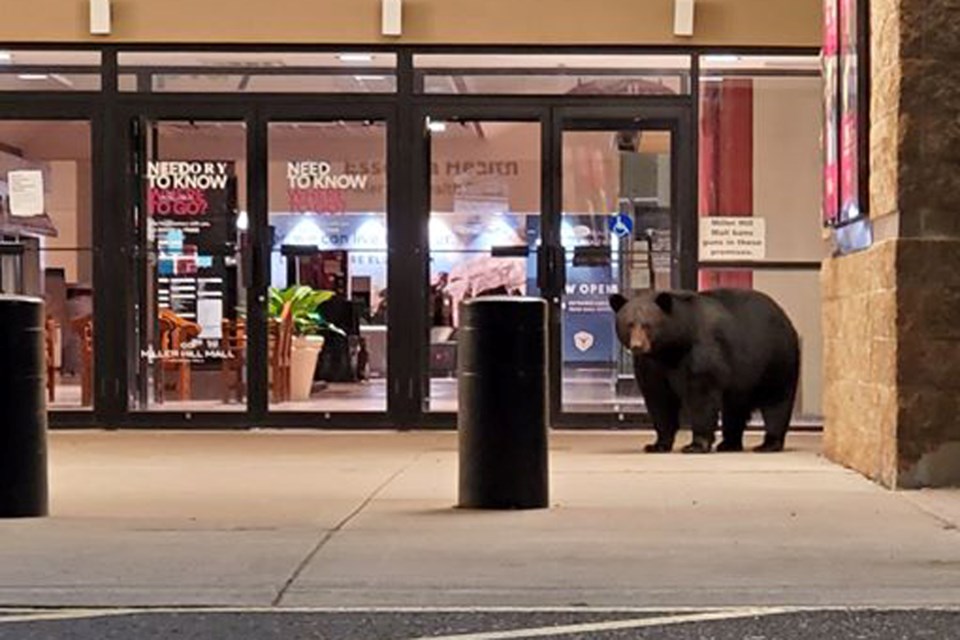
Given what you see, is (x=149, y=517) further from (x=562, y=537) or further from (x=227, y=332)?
(x=227, y=332)

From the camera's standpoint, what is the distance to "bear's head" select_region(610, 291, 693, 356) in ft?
36.4

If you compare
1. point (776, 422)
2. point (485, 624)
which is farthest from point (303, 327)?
point (485, 624)

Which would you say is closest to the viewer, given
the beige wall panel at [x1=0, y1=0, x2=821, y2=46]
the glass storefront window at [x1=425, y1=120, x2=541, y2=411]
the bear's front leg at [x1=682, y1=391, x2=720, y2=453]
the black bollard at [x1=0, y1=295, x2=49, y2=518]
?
the black bollard at [x1=0, y1=295, x2=49, y2=518]

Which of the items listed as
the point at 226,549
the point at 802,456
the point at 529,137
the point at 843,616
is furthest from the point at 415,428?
the point at 843,616

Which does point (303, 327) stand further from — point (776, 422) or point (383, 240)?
point (776, 422)

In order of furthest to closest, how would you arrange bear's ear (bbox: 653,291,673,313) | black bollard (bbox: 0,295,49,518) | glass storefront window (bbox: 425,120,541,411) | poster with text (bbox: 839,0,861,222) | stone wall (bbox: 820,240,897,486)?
glass storefront window (bbox: 425,120,541,411) < bear's ear (bbox: 653,291,673,313) < poster with text (bbox: 839,0,861,222) < stone wall (bbox: 820,240,897,486) < black bollard (bbox: 0,295,49,518)

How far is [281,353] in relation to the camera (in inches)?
562

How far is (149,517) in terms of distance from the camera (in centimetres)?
830

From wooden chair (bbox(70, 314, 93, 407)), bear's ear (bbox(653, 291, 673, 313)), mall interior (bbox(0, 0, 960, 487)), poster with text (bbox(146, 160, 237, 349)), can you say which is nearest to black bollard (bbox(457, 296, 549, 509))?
bear's ear (bbox(653, 291, 673, 313))

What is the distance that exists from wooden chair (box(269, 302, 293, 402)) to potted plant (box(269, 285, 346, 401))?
40 mm

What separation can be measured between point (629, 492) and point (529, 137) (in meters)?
5.49

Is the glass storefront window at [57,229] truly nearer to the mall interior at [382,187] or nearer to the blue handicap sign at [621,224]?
the mall interior at [382,187]

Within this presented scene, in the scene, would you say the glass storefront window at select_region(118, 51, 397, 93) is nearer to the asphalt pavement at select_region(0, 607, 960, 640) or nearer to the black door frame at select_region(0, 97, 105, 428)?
the black door frame at select_region(0, 97, 105, 428)

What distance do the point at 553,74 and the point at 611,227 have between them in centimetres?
152
